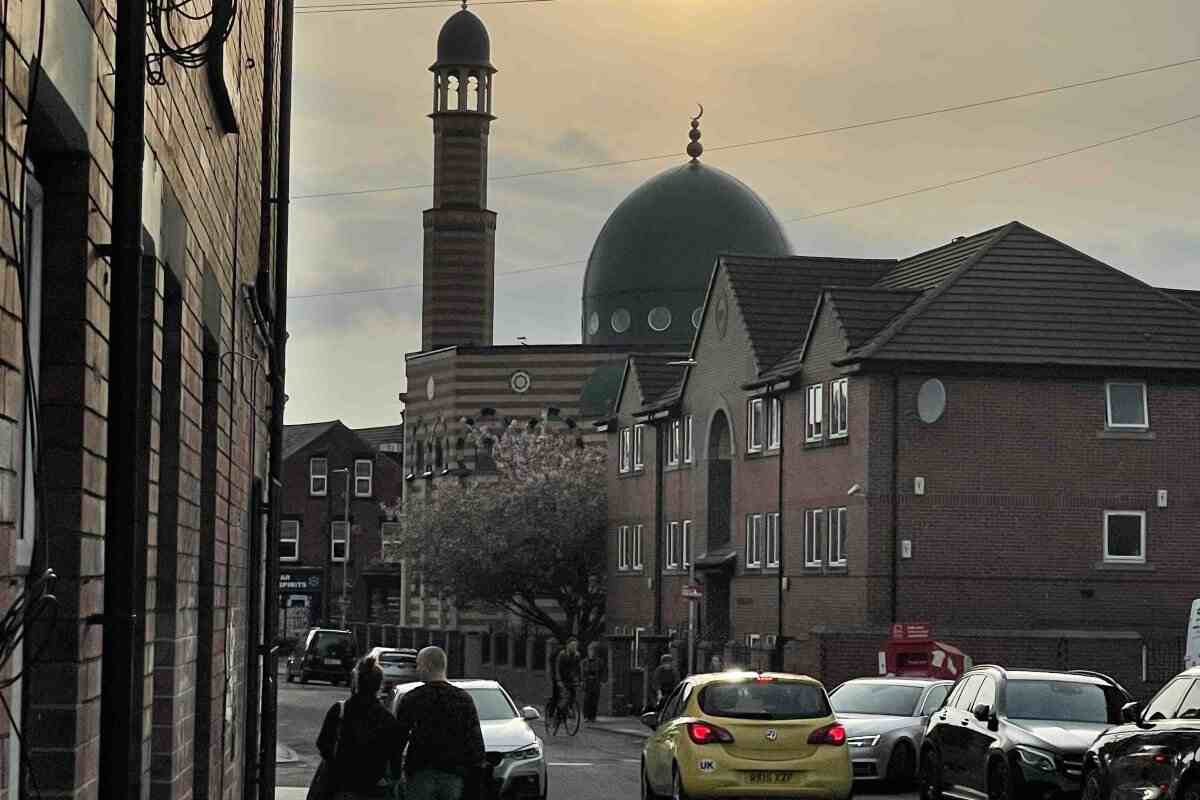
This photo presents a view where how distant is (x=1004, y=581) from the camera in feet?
154

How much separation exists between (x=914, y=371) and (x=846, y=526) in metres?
3.62

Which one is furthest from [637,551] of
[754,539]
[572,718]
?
[572,718]

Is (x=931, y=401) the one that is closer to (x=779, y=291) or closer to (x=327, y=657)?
(x=779, y=291)

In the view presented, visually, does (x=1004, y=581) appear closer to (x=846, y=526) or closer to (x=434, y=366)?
(x=846, y=526)

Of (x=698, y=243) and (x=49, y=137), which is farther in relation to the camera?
(x=698, y=243)

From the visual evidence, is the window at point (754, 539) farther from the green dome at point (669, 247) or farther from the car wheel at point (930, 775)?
the green dome at point (669, 247)

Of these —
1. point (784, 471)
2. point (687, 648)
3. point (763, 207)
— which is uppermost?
point (763, 207)

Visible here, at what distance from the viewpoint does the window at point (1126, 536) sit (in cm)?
4797

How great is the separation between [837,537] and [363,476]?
6889 centimetres

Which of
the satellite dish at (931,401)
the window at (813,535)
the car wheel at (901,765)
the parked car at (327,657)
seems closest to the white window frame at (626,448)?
the parked car at (327,657)

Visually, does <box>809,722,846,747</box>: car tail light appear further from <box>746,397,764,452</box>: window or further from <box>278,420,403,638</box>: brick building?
<box>278,420,403,638</box>: brick building

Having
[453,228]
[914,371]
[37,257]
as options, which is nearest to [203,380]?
[37,257]

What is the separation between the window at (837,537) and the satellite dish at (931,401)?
2.80 metres

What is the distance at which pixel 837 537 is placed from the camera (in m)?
48.3
